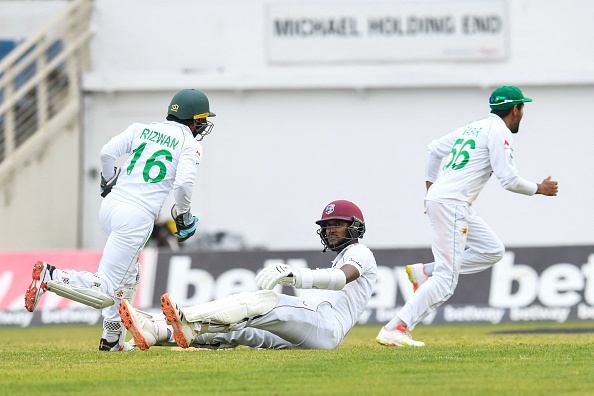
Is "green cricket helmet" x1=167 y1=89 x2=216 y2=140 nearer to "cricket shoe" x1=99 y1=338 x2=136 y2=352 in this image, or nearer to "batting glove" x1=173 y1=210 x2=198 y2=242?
"batting glove" x1=173 y1=210 x2=198 y2=242

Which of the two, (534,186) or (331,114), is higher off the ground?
(331,114)

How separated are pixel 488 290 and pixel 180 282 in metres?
3.84

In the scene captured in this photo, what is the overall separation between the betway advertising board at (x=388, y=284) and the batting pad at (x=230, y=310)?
22.4 feet

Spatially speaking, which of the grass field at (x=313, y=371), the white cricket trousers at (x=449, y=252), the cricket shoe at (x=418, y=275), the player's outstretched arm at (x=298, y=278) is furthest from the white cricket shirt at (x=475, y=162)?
the player's outstretched arm at (x=298, y=278)

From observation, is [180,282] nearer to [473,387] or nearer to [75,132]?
[75,132]

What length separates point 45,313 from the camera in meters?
15.5

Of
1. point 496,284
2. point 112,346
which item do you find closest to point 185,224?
point 112,346

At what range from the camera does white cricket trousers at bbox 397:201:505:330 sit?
8875 mm

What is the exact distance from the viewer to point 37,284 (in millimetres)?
8141

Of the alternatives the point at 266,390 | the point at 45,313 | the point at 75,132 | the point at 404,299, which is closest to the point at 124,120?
the point at 75,132

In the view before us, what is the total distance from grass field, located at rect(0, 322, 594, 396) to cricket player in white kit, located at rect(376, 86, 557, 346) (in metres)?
0.33

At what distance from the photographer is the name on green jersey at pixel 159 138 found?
879 centimetres

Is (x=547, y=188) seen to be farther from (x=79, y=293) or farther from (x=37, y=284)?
(x=37, y=284)

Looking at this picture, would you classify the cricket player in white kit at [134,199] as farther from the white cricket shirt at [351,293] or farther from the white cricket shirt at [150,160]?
the white cricket shirt at [351,293]
